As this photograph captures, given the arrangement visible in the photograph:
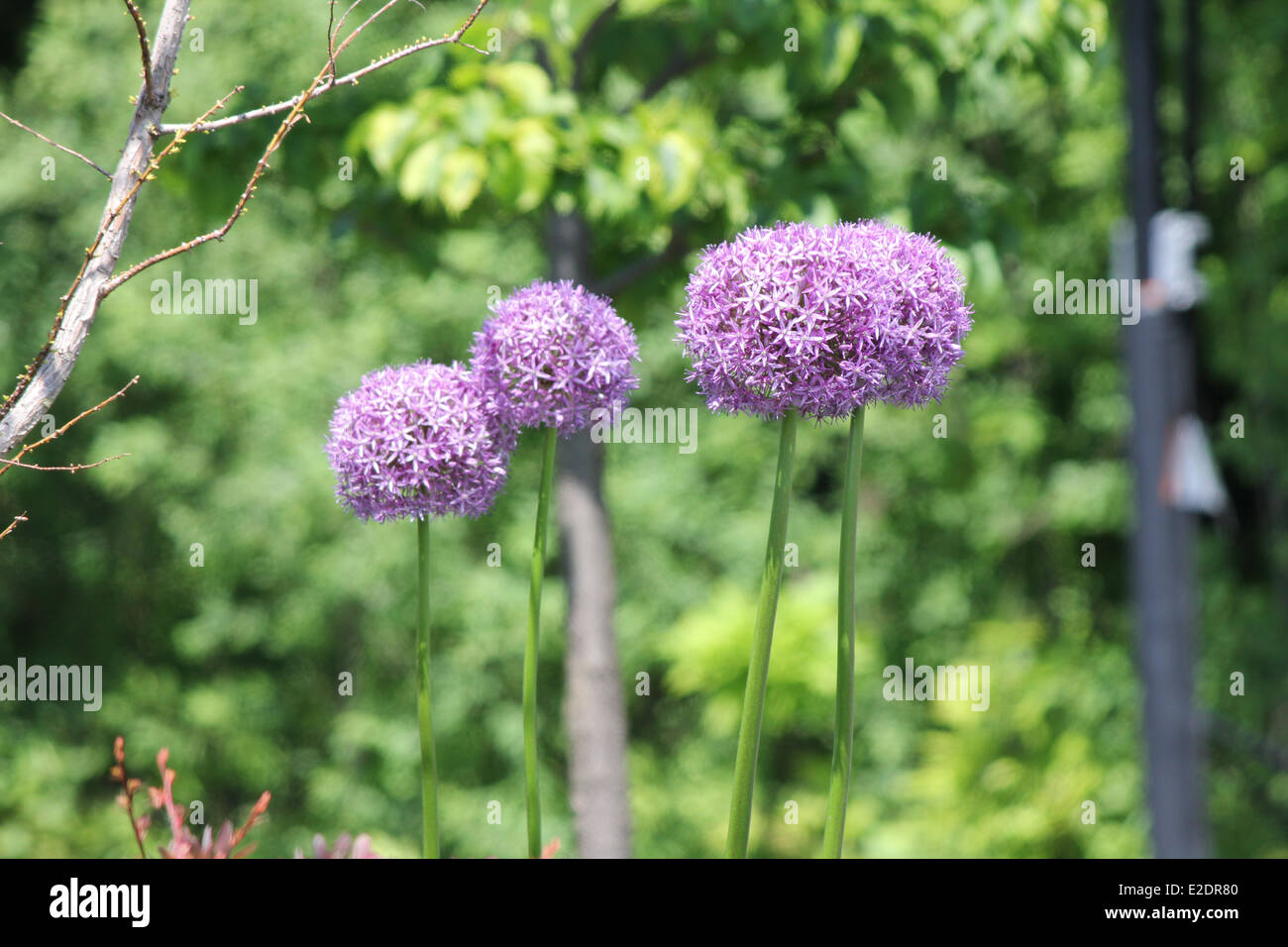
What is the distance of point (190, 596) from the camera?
19.4 ft

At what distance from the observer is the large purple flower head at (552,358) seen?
1.20 m

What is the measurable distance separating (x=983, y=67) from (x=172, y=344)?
168 inches

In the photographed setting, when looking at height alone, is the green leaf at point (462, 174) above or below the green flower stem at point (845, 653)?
above

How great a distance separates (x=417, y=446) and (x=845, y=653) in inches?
18.6

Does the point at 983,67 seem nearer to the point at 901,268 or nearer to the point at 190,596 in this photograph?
the point at 901,268

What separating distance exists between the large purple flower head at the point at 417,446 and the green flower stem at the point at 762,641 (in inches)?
12.5

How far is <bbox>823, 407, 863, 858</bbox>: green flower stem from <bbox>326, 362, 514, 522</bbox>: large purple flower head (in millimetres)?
376

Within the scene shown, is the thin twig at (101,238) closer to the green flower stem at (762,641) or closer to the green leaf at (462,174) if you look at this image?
the green flower stem at (762,641)

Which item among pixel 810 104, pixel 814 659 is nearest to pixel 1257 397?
pixel 814 659

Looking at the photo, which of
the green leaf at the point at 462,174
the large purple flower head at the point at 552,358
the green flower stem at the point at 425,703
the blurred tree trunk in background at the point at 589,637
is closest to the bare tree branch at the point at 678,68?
the blurred tree trunk in background at the point at 589,637

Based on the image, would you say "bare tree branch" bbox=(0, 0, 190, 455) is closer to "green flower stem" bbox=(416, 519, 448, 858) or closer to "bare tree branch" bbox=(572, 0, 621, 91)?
"green flower stem" bbox=(416, 519, 448, 858)

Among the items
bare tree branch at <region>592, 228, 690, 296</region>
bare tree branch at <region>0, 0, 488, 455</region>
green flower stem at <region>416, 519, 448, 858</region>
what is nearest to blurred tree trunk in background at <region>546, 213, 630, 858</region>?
bare tree branch at <region>592, 228, 690, 296</region>

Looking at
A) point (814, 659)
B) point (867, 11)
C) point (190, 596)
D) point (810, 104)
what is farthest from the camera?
point (190, 596)

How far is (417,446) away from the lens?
46.8 inches
